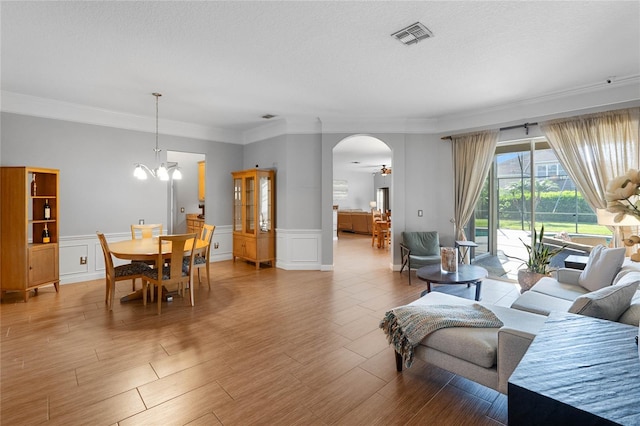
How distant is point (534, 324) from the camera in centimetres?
215

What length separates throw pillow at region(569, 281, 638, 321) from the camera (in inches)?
70.6

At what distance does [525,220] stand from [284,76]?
4315mm

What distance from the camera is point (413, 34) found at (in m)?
2.78

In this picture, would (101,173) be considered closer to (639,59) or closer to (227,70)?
(227,70)

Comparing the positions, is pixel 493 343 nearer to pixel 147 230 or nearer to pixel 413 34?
pixel 413 34

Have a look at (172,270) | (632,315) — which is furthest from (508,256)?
(172,270)

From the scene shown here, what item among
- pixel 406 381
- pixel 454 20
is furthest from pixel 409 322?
pixel 454 20

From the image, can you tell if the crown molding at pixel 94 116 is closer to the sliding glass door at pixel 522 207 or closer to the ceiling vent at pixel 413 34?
the ceiling vent at pixel 413 34

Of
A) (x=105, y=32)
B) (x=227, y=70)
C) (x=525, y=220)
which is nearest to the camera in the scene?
(x=105, y=32)

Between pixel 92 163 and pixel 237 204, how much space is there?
2557 millimetres

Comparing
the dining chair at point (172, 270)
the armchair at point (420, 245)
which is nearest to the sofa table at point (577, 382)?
the dining chair at point (172, 270)

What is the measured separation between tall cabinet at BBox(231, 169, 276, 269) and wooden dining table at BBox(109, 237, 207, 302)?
1873 millimetres

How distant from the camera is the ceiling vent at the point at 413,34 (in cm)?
267

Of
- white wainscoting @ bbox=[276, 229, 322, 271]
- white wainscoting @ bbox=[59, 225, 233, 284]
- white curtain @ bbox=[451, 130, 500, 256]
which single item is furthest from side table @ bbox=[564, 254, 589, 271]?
white wainscoting @ bbox=[59, 225, 233, 284]
